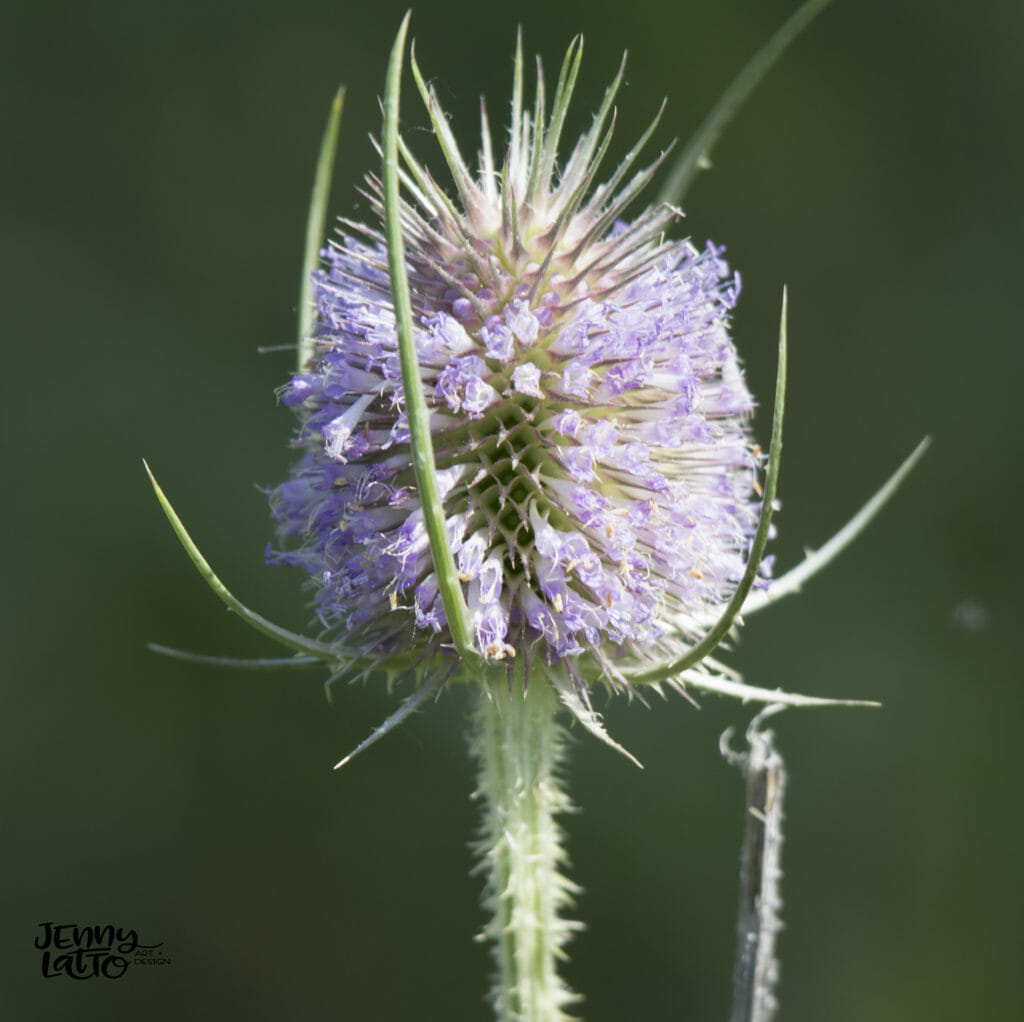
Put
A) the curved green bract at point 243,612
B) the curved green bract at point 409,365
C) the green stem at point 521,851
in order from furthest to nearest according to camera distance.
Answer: the green stem at point 521,851 → the curved green bract at point 243,612 → the curved green bract at point 409,365

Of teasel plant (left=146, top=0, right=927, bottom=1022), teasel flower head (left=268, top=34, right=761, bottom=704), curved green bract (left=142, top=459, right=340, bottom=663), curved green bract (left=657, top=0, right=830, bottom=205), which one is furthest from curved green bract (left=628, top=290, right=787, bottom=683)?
curved green bract (left=657, top=0, right=830, bottom=205)

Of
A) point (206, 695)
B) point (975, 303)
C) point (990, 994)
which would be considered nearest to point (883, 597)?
point (975, 303)

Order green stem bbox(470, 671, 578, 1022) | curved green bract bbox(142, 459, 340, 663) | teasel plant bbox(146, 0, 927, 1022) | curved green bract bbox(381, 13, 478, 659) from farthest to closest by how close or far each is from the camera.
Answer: green stem bbox(470, 671, 578, 1022) → teasel plant bbox(146, 0, 927, 1022) → curved green bract bbox(142, 459, 340, 663) → curved green bract bbox(381, 13, 478, 659)

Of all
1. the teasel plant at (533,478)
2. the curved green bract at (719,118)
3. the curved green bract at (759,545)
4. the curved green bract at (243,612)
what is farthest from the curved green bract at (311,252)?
the curved green bract at (759,545)

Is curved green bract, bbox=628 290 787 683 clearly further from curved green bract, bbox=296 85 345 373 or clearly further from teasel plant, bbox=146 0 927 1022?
curved green bract, bbox=296 85 345 373

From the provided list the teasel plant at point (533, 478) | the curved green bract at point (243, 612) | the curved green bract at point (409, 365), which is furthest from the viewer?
the teasel plant at point (533, 478)

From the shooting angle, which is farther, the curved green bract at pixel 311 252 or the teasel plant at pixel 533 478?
the curved green bract at pixel 311 252

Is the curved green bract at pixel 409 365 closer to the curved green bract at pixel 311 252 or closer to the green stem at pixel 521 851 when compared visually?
the green stem at pixel 521 851

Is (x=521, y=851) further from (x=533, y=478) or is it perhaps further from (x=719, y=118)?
(x=719, y=118)
